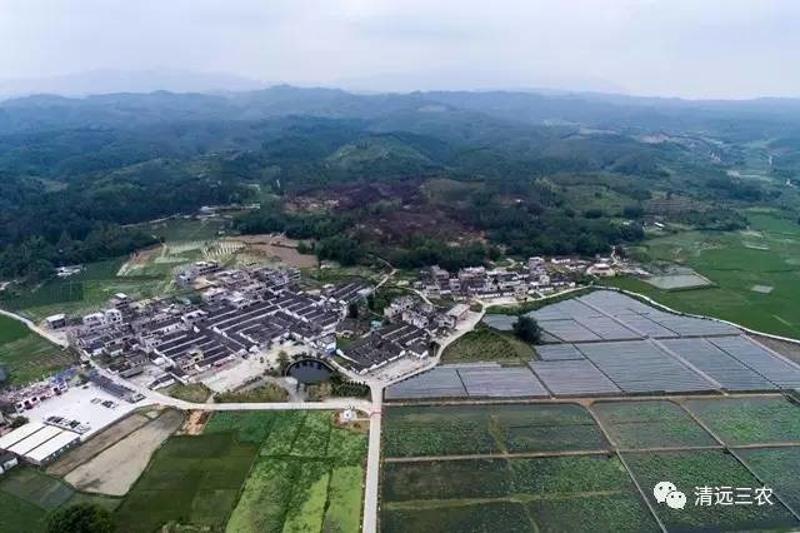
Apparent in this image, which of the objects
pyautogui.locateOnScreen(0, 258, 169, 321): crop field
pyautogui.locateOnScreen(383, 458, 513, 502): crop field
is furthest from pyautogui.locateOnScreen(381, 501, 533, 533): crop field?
pyautogui.locateOnScreen(0, 258, 169, 321): crop field

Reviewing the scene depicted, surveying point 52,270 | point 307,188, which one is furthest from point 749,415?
point 307,188

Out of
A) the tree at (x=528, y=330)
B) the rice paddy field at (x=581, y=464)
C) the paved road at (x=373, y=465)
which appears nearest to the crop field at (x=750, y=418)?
the rice paddy field at (x=581, y=464)

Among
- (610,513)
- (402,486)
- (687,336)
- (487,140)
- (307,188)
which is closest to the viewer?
(610,513)

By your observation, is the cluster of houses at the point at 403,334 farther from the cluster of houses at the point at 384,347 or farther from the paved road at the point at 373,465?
the paved road at the point at 373,465

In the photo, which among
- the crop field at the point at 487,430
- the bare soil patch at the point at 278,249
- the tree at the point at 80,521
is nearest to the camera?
the tree at the point at 80,521

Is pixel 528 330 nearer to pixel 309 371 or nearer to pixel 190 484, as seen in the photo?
pixel 309 371

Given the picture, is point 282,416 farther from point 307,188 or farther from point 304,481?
point 307,188

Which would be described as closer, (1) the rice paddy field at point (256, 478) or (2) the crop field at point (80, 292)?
(1) the rice paddy field at point (256, 478)
